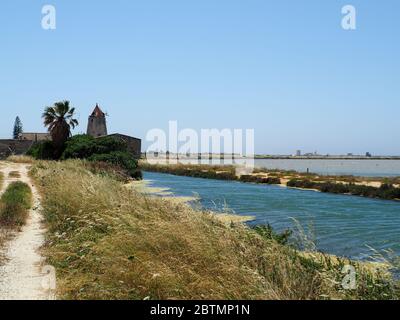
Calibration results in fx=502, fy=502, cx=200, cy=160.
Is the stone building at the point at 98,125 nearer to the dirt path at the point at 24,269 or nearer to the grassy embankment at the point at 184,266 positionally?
the dirt path at the point at 24,269

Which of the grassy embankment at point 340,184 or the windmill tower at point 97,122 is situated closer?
the grassy embankment at point 340,184

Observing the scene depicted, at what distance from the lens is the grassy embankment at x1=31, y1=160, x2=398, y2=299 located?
244 inches

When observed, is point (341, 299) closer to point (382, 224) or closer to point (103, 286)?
point (103, 286)

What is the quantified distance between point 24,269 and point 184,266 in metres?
3.31

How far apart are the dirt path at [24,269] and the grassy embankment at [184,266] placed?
10.5 inches

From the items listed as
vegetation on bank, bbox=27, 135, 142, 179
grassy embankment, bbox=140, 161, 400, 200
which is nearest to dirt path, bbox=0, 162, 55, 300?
grassy embankment, bbox=140, 161, 400, 200

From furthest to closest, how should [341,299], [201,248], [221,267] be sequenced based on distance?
[201,248]
[221,267]
[341,299]

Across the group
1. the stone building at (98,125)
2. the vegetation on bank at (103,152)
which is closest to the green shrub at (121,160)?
the vegetation on bank at (103,152)

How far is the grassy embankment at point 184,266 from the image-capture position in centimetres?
619

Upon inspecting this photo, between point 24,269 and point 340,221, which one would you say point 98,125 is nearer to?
point 340,221

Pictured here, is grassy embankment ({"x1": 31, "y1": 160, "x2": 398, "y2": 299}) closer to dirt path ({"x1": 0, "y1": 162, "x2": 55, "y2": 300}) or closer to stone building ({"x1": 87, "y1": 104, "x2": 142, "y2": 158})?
dirt path ({"x1": 0, "y1": 162, "x2": 55, "y2": 300})
